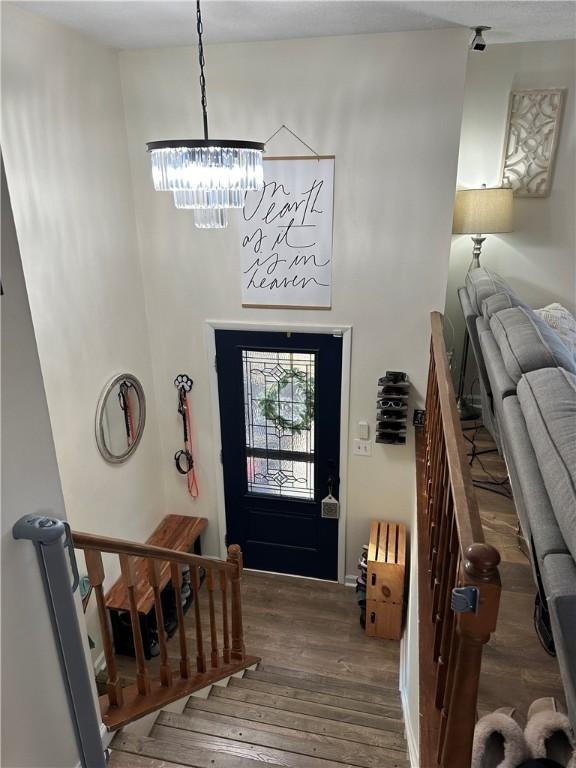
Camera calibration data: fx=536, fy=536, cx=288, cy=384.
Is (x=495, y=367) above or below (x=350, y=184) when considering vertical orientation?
below

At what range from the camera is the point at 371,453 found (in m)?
3.97

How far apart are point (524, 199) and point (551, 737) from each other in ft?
11.9

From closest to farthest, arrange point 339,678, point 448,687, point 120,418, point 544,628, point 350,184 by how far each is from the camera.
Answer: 1. point 448,687
2. point 544,628
3. point 350,184
4. point 339,678
5. point 120,418

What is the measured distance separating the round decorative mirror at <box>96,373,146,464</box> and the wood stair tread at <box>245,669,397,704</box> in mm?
1695

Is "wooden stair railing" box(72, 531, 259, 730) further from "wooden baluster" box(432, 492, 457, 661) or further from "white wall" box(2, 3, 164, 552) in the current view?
"wooden baluster" box(432, 492, 457, 661)

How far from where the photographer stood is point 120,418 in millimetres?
3688

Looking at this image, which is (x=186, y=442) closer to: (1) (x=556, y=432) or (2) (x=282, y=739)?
(2) (x=282, y=739)

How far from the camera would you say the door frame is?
3742 mm

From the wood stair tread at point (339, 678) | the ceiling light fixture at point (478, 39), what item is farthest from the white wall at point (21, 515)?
the ceiling light fixture at point (478, 39)

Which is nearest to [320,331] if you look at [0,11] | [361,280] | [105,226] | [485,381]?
[361,280]

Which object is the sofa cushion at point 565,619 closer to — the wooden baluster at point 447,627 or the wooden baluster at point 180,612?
the wooden baluster at point 447,627

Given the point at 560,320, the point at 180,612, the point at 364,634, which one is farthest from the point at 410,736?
the point at 560,320

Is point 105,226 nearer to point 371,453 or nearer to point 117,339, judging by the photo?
point 117,339

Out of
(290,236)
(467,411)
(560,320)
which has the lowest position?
(467,411)
